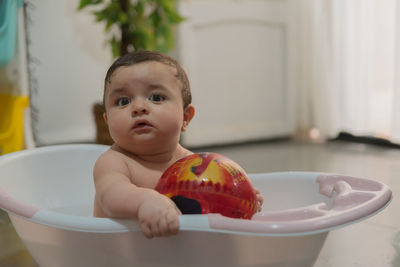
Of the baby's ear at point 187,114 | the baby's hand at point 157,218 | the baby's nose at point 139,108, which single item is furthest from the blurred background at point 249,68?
the baby's hand at point 157,218

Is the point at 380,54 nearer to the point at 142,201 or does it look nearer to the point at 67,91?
the point at 67,91

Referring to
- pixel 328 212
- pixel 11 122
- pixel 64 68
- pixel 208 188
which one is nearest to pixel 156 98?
pixel 208 188

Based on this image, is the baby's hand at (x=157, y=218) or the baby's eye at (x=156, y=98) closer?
the baby's hand at (x=157, y=218)

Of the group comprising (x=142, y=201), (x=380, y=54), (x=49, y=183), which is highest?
(x=380, y=54)

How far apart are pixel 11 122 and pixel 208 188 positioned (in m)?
1.18

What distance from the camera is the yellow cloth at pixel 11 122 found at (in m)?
1.67

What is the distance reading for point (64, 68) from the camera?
101 inches

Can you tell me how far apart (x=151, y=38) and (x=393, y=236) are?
1243 mm

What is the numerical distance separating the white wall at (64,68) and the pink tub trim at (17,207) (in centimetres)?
168

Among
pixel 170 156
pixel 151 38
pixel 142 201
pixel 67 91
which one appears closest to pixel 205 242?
pixel 142 201

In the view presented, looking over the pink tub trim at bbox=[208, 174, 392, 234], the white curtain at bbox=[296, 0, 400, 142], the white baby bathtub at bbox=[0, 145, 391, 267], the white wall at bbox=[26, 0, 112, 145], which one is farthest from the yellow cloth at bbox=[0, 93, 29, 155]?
the white curtain at bbox=[296, 0, 400, 142]

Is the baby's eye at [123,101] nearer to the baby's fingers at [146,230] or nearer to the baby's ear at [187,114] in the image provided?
the baby's ear at [187,114]

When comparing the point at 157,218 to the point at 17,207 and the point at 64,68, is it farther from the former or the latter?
the point at 64,68

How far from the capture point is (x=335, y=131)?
8.12 feet
